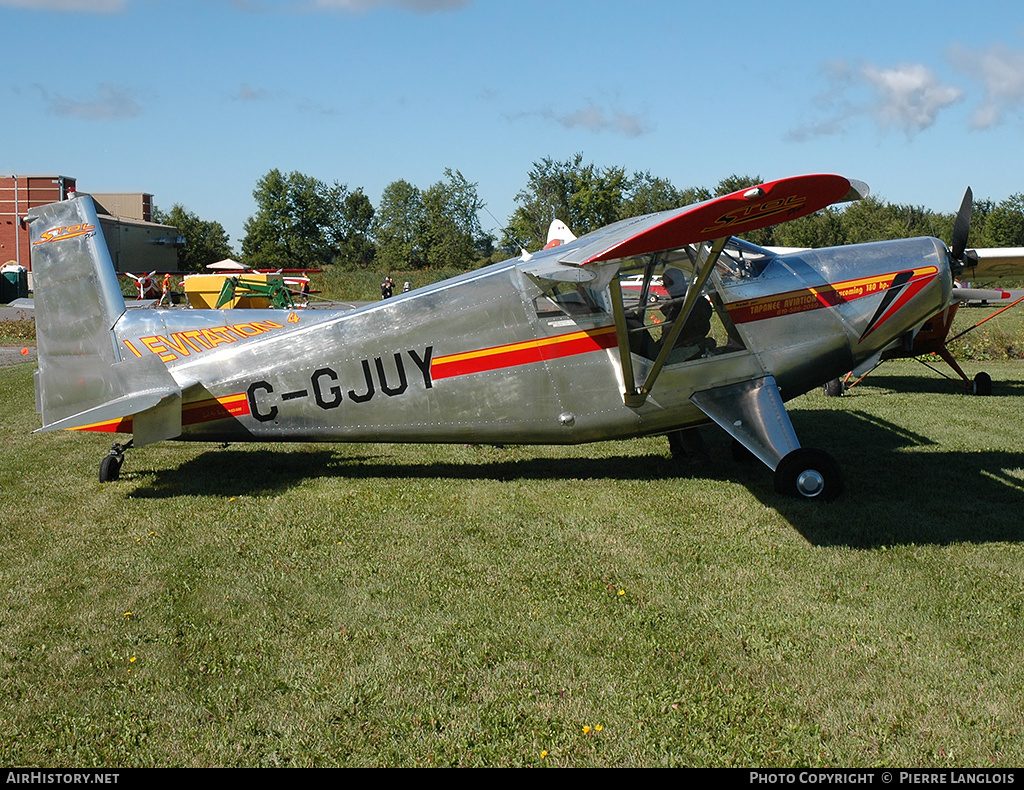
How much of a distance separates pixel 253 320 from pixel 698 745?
7.04 metres

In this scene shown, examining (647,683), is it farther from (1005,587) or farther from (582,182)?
(582,182)

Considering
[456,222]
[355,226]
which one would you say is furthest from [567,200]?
[355,226]

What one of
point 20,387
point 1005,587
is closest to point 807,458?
point 1005,587

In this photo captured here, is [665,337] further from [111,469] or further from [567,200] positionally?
[567,200]

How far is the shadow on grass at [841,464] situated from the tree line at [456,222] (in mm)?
45581

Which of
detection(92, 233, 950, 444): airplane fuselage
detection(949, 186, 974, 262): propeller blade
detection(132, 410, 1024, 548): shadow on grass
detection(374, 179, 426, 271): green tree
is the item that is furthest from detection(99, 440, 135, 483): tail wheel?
detection(374, 179, 426, 271): green tree

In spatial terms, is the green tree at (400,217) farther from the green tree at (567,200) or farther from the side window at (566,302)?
the side window at (566,302)

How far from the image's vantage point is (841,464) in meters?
7.75

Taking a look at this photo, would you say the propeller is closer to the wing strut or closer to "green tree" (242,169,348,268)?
the wing strut

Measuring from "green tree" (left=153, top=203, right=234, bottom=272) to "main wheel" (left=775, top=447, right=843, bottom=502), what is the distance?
3277 inches

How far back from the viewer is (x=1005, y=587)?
4793 millimetres

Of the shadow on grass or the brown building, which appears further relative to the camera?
the brown building

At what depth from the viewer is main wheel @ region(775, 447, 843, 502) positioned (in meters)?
6.23

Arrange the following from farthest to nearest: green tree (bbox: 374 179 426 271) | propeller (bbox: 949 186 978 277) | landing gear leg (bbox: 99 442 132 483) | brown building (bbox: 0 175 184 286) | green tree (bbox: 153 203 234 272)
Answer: green tree (bbox: 374 179 426 271)
green tree (bbox: 153 203 234 272)
brown building (bbox: 0 175 184 286)
propeller (bbox: 949 186 978 277)
landing gear leg (bbox: 99 442 132 483)
